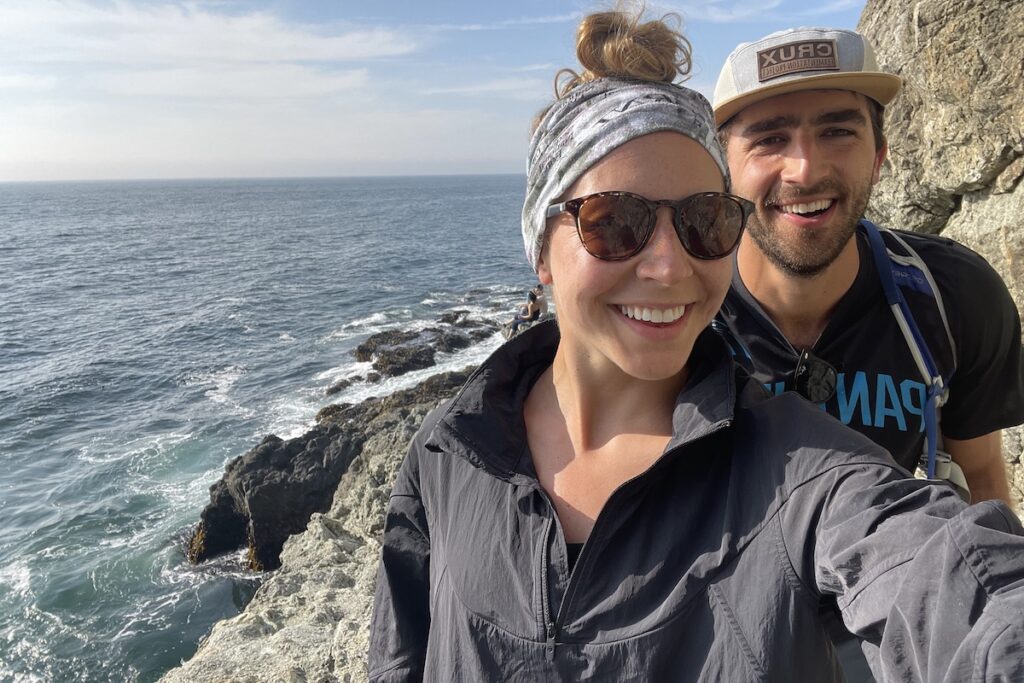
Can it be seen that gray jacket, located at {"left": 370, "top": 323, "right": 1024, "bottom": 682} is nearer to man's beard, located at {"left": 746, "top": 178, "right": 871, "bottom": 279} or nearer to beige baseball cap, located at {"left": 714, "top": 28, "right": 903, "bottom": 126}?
man's beard, located at {"left": 746, "top": 178, "right": 871, "bottom": 279}

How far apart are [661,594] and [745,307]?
1.59 metres

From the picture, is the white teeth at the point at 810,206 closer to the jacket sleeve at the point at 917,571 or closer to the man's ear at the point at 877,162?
the man's ear at the point at 877,162

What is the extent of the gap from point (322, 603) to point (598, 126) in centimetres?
701

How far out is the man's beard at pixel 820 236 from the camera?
8.46 ft

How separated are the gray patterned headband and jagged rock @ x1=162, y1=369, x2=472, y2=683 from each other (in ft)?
13.9

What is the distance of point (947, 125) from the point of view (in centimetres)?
603

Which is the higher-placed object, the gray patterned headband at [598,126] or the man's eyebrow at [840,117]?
the man's eyebrow at [840,117]

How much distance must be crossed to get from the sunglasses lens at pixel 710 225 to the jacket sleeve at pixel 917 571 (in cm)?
69

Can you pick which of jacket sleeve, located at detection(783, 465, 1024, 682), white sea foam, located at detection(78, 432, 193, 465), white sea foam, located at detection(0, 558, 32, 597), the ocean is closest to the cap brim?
jacket sleeve, located at detection(783, 465, 1024, 682)

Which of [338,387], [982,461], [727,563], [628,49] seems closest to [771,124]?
[628,49]

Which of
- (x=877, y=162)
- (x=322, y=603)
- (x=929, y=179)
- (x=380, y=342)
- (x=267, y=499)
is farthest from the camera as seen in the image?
(x=380, y=342)

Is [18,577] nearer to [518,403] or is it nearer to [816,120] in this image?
Answer: [518,403]

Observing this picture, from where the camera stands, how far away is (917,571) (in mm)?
1115

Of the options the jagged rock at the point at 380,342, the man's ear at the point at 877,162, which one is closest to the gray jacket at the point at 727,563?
the man's ear at the point at 877,162
